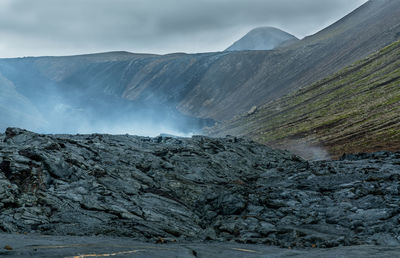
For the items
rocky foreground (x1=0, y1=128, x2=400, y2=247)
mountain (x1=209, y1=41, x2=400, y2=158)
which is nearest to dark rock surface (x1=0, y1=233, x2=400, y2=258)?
rocky foreground (x1=0, y1=128, x2=400, y2=247)

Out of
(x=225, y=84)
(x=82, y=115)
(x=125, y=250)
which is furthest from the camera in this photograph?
(x=225, y=84)

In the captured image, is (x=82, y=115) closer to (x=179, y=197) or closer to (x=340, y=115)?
(x=340, y=115)

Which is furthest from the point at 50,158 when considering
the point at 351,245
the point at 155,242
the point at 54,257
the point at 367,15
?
the point at 367,15

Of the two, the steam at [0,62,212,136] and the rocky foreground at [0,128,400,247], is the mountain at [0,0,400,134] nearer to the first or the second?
the steam at [0,62,212,136]

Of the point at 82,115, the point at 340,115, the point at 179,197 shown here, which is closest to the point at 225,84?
the point at 82,115

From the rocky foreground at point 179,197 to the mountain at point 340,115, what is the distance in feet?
109

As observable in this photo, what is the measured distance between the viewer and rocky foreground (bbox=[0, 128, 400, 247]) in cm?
2186

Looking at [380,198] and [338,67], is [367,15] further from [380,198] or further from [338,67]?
[380,198]

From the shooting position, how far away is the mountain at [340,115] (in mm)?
73188

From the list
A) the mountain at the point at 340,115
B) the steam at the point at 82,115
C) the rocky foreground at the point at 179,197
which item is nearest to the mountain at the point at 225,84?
the steam at the point at 82,115

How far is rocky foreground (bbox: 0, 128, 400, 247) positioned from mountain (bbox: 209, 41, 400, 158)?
3333cm

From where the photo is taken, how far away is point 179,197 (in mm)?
31016

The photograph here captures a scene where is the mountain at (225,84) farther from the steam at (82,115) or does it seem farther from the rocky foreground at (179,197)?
the rocky foreground at (179,197)

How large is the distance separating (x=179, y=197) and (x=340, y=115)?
7319 cm
